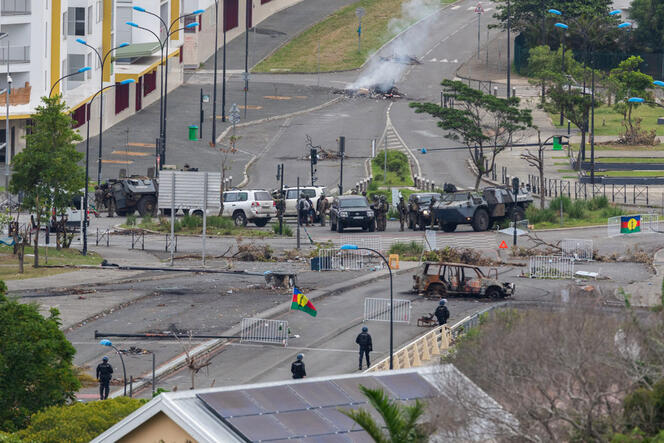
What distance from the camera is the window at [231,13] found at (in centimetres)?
10430

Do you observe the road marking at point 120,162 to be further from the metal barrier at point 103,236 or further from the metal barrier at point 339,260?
the metal barrier at point 339,260

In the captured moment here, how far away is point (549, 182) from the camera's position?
65.8 m

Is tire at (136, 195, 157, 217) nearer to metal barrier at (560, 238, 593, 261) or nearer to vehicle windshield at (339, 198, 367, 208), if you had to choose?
vehicle windshield at (339, 198, 367, 208)

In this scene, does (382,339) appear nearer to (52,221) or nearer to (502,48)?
(52,221)

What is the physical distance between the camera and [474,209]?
5200 centimetres

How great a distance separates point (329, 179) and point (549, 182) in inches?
458

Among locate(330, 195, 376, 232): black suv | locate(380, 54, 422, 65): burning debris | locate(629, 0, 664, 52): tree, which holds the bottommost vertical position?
locate(330, 195, 376, 232): black suv

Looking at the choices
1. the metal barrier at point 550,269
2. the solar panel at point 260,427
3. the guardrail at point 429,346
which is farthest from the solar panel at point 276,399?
the metal barrier at point 550,269

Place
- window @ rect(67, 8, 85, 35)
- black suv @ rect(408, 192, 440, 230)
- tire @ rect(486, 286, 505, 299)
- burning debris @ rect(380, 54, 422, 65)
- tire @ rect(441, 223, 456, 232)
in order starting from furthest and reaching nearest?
burning debris @ rect(380, 54, 422, 65) < window @ rect(67, 8, 85, 35) < black suv @ rect(408, 192, 440, 230) < tire @ rect(441, 223, 456, 232) < tire @ rect(486, 286, 505, 299)

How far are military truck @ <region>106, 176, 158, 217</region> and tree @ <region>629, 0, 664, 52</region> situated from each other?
53.3 metres

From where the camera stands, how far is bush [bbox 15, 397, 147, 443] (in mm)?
20781

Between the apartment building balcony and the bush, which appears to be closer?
the bush

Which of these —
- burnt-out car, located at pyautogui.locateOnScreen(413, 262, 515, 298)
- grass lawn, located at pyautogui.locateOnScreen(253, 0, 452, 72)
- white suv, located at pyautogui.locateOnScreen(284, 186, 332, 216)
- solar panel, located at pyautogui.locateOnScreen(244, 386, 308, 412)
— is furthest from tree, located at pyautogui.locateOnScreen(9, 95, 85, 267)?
grass lawn, located at pyautogui.locateOnScreen(253, 0, 452, 72)

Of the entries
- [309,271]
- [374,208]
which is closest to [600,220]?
Result: [374,208]
